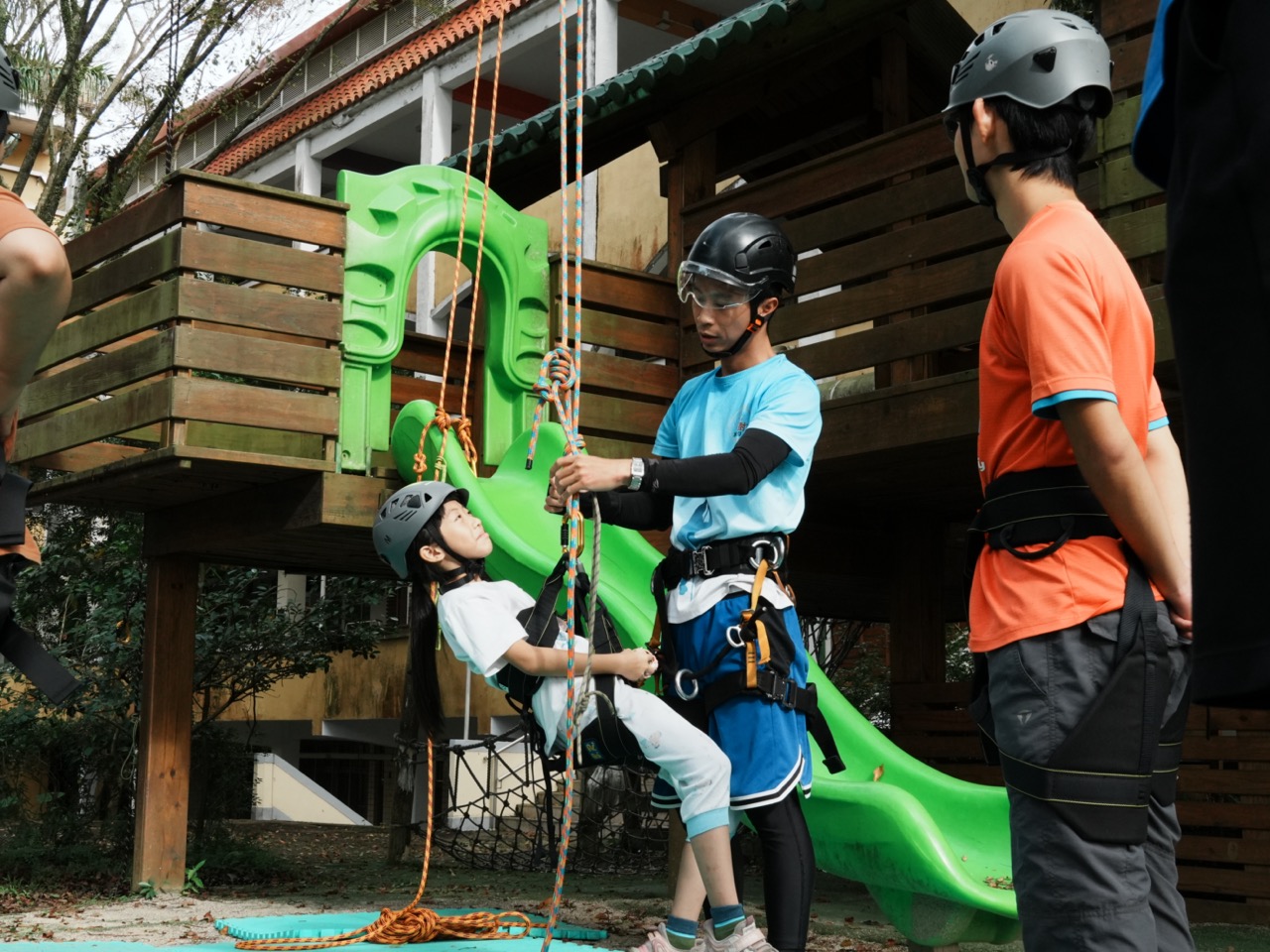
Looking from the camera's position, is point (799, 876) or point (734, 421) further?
point (734, 421)

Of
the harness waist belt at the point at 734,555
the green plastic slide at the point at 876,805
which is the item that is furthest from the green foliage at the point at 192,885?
the harness waist belt at the point at 734,555

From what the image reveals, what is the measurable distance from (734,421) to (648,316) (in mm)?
5354

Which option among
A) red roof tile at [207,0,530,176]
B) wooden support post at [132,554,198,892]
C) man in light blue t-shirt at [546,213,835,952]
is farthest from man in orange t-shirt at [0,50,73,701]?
red roof tile at [207,0,530,176]

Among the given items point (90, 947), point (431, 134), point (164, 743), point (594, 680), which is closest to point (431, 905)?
point (164, 743)

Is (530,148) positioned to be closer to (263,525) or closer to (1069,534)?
(263,525)

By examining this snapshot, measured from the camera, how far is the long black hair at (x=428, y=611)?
5500 millimetres

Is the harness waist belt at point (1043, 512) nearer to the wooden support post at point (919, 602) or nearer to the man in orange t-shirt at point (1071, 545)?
the man in orange t-shirt at point (1071, 545)

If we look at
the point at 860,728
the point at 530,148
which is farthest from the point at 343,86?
the point at 860,728

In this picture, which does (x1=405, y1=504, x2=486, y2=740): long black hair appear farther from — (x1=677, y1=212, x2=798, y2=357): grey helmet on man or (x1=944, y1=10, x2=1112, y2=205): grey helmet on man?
(x1=944, y1=10, x2=1112, y2=205): grey helmet on man

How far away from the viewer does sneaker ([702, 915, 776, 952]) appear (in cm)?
442

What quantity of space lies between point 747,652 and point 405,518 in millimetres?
1601

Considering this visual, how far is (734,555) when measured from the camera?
457 cm

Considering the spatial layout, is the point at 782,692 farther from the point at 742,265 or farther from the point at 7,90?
the point at 7,90

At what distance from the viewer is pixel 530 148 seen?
10734mm
